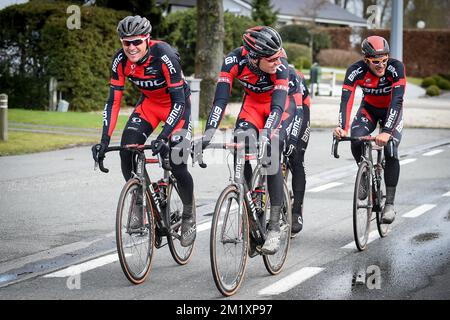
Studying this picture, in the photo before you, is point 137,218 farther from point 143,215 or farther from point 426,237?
point 426,237

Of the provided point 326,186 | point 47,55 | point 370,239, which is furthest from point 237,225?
point 47,55

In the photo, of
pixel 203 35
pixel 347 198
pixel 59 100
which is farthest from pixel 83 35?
pixel 347 198

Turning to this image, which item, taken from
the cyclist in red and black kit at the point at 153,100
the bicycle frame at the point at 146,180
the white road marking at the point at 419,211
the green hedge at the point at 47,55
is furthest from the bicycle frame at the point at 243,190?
the green hedge at the point at 47,55

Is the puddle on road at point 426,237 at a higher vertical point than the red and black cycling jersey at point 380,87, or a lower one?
lower

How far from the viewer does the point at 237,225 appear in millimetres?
6414

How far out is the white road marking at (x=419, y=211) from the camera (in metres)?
10.0

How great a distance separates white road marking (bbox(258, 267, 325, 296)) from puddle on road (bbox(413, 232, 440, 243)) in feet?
5.54

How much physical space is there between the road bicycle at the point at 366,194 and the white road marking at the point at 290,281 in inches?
35.4

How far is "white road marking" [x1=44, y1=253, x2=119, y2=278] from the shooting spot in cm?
703

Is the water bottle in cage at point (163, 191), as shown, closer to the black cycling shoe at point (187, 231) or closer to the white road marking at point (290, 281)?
the black cycling shoe at point (187, 231)

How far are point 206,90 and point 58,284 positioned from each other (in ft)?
53.3

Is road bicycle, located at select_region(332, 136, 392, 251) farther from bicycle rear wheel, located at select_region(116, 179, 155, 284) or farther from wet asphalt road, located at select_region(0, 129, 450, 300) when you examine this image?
bicycle rear wheel, located at select_region(116, 179, 155, 284)
